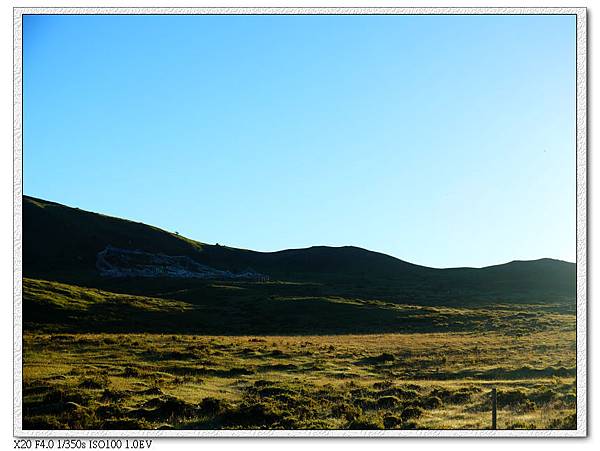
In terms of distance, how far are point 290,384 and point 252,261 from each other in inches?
5493

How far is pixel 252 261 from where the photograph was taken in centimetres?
16725

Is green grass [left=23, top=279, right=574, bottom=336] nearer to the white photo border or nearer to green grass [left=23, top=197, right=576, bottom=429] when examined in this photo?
green grass [left=23, top=197, right=576, bottom=429]

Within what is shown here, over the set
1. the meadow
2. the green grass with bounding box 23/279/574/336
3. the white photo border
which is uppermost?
the white photo border

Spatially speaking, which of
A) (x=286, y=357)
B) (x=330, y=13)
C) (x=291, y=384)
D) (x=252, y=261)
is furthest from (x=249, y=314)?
(x=252, y=261)

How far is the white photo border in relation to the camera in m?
17.4

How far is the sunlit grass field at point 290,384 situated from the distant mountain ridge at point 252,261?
228 ft

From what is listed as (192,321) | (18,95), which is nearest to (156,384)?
(18,95)

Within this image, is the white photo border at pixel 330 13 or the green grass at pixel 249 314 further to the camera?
the green grass at pixel 249 314

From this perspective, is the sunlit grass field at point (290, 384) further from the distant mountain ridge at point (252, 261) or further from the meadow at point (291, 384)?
the distant mountain ridge at point (252, 261)

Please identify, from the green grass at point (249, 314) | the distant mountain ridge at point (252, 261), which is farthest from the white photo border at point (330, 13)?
the distant mountain ridge at point (252, 261)

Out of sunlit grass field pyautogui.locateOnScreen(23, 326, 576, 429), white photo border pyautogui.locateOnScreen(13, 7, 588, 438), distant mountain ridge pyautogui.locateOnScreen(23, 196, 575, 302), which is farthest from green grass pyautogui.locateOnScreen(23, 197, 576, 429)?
distant mountain ridge pyautogui.locateOnScreen(23, 196, 575, 302)

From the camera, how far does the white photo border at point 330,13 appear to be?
1741 cm

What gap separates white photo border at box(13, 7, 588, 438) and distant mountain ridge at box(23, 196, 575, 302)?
9002 cm

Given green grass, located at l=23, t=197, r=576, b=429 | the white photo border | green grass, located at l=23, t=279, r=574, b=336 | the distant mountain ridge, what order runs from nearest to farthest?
the white photo border → green grass, located at l=23, t=197, r=576, b=429 → green grass, located at l=23, t=279, r=574, b=336 → the distant mountain ridge
